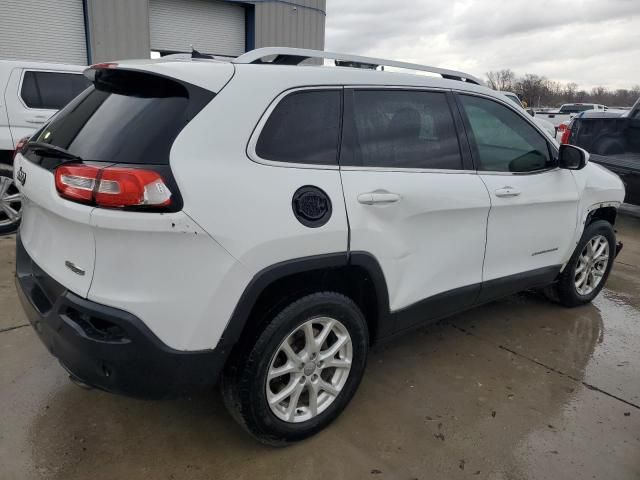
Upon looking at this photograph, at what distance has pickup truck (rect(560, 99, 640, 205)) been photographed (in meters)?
7.32

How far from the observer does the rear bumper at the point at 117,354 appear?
194 cm

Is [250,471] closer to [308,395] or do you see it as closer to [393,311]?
[308,395]

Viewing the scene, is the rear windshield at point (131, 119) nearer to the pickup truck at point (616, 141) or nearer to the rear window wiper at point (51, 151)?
the rear window wiper at point (51, 151)

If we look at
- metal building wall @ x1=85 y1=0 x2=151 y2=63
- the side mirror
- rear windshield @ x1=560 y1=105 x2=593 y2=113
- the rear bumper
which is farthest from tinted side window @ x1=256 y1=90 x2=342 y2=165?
rear windshield @ x1=560 y1=105 x2=593 y2=113

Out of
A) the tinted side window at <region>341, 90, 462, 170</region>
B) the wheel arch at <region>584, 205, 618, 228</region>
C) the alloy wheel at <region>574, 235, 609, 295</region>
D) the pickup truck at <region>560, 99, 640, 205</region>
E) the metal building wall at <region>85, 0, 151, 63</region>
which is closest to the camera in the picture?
the tinted side window at <region>341, 90, 462, 170</region>

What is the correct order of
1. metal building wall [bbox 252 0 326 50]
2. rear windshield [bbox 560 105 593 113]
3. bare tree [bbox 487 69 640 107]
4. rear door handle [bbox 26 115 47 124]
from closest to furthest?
rear door handle [bbox 26 115 47 124]
metal building wall [bbox 252 0 326 50]
rear windshield [bbox 560 105 593 113]
bare tree [bbox 487 69 640 107]

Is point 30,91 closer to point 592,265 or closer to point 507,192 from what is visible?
point 507,192

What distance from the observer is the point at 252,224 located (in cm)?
204

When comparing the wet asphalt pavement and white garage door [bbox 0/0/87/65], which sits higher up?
white garage door [bbox 0/0/87/65]

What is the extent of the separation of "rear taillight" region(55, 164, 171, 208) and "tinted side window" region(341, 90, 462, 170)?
90 cm

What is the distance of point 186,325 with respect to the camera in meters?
1.98

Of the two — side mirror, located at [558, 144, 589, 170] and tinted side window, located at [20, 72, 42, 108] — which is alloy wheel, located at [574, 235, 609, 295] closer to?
side mirror, located at [558, 144, 589, 170]

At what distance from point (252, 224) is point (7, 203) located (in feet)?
16.2

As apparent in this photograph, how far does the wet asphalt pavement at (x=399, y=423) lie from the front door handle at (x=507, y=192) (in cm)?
111
